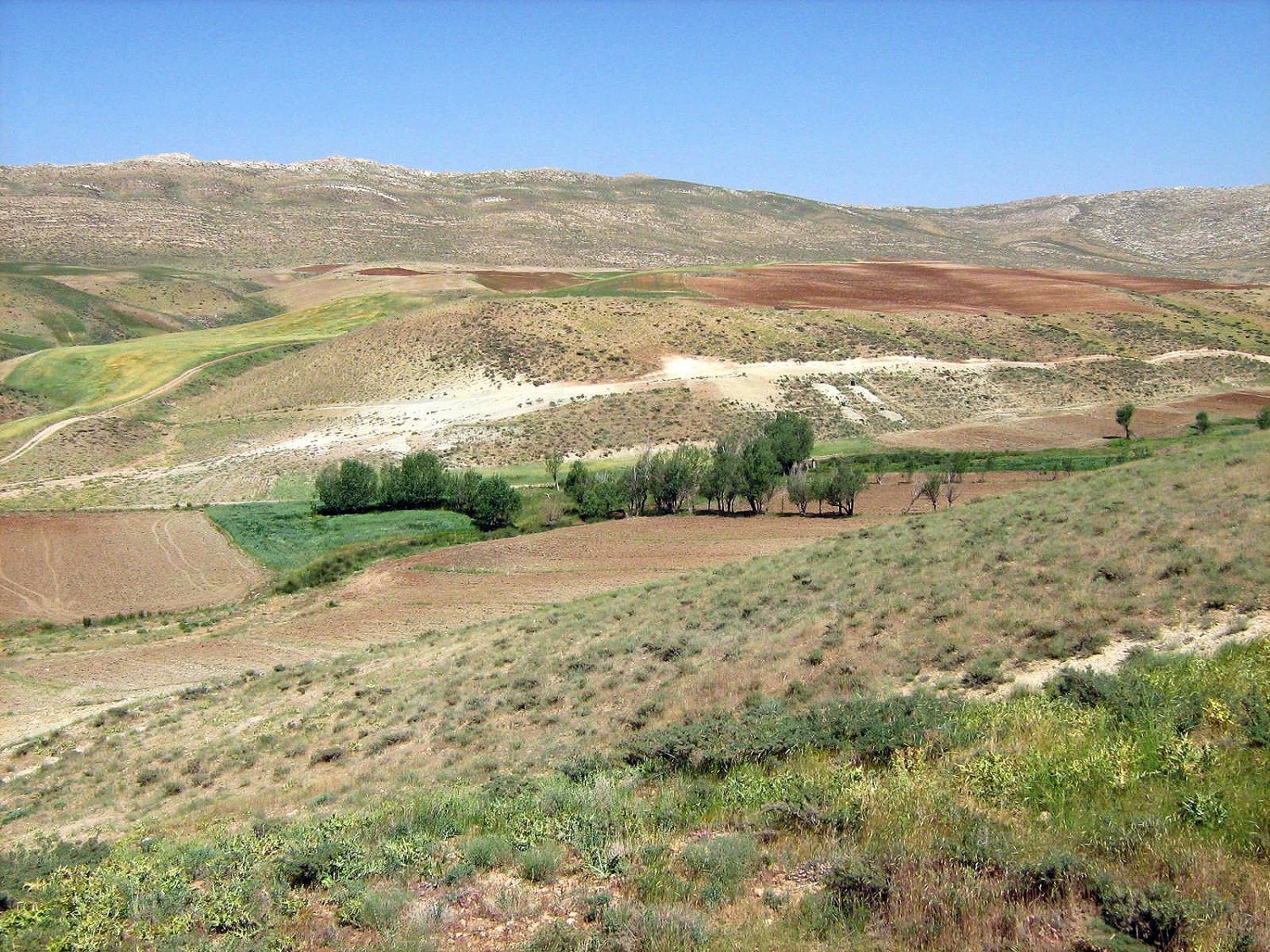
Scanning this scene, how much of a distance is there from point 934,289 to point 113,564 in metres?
82.4

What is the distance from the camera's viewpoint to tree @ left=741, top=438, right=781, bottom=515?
45250 millimetres

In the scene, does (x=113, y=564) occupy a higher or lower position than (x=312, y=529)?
lower

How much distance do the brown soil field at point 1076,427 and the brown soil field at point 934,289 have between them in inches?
1012

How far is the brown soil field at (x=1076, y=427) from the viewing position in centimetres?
5547

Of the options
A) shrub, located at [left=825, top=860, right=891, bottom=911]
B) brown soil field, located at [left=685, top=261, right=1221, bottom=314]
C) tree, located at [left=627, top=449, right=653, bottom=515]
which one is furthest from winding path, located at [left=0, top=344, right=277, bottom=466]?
shrub, located at [left=825, top=860, right=891, bottom=911]

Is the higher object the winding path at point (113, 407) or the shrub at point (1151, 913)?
the winding path at point (113, 407)

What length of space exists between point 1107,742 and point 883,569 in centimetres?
1140

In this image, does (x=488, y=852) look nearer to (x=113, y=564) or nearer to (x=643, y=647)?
(x=643, y=647)

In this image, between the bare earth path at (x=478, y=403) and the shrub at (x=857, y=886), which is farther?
the bare earth path at (x=478, y=403)

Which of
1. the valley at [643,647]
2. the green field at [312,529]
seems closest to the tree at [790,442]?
the valley at [643,647]

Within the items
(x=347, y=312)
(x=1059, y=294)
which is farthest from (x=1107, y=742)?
(x=347, y=312)

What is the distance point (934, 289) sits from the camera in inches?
3873

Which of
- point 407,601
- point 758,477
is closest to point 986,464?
point 758,477

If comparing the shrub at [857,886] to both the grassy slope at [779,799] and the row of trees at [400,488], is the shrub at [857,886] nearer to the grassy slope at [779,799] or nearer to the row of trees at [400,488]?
the grassy slope at [779,799]
